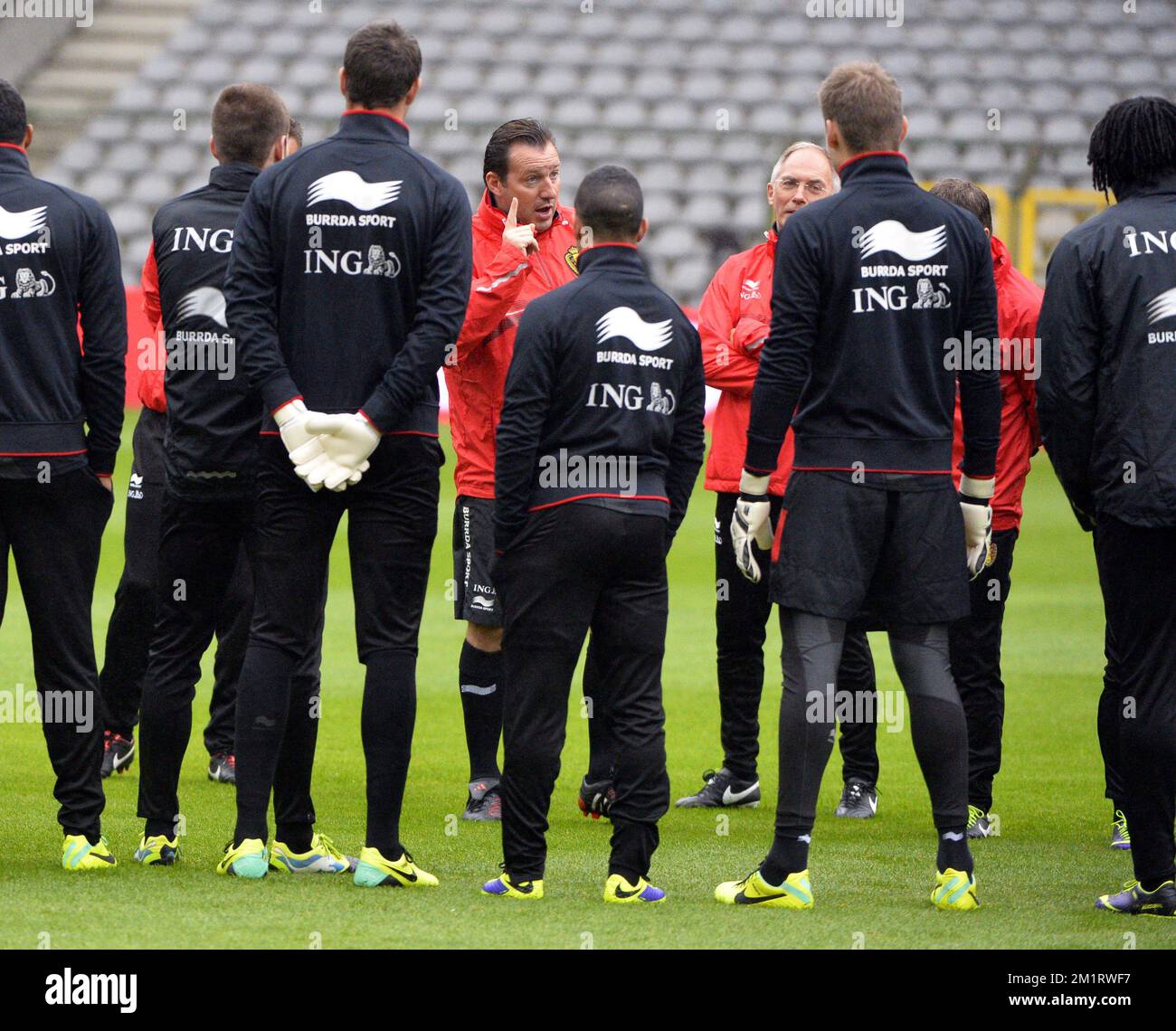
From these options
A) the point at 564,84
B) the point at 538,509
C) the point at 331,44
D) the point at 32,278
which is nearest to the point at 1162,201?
the point at 538,509

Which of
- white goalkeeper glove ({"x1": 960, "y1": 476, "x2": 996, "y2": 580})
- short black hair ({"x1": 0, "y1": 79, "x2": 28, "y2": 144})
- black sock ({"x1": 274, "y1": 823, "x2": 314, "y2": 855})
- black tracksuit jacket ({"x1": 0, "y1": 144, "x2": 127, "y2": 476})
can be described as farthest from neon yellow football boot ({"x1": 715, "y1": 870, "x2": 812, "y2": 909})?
short black hair ({"x1": 0, "y1": 79, "x2": 28, "y2": 144})

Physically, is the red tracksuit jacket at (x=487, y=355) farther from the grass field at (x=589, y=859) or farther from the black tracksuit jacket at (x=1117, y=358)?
the black tracksuit jacket at (x=1117, y=358)

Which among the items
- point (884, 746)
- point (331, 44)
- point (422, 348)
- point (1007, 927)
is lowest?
point (884, 746)

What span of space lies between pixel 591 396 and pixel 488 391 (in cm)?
148

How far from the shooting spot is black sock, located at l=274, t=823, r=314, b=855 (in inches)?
176

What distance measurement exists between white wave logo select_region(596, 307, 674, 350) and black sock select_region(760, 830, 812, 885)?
1.25 meters

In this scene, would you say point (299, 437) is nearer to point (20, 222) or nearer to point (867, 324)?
point (20, 222)

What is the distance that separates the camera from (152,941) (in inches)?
141

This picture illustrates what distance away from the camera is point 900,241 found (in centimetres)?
411

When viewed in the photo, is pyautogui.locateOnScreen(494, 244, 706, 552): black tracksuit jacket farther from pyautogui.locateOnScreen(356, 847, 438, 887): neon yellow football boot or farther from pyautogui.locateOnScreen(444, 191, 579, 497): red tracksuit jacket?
pyautogui.locateOnScreen(444, 191, 579, 497): red tracksuit jacket

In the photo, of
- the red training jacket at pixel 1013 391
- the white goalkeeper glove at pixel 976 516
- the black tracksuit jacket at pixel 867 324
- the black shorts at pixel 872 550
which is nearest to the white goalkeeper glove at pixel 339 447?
the black tracksuit jacket at pixel 867 324

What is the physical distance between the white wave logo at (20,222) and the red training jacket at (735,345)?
2.21m
